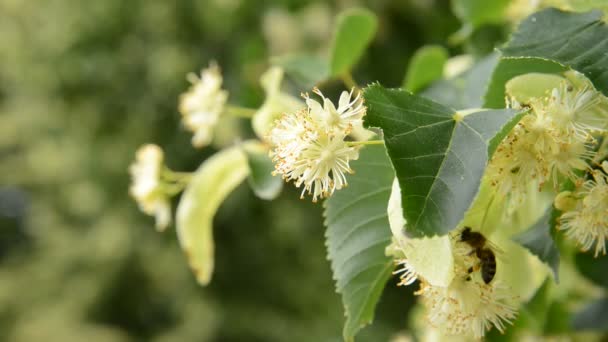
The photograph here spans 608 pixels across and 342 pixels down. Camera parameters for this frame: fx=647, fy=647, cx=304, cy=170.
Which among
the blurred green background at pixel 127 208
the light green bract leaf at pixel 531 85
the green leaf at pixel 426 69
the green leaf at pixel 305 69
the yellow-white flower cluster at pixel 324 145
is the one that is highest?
the blurred green background at pixel 127 208

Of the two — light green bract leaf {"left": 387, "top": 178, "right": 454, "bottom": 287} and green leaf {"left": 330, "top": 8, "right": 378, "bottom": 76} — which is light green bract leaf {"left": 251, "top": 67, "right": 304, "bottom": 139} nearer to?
green leaf {"left": 330, "top": 8, "right": 378, "bottom": 76}

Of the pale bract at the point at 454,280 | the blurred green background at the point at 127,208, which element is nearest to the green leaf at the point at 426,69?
the pale bract at the point at 454,280

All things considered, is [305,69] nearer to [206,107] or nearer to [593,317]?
[206,107]

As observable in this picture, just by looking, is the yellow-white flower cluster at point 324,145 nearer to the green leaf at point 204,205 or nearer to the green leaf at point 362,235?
the green leaf at point 362,235

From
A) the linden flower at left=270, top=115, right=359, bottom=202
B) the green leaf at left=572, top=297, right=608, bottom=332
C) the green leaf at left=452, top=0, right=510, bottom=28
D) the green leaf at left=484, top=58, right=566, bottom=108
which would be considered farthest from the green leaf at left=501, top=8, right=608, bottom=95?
the green leaf at left=572, top=297, right=608, bottom=332

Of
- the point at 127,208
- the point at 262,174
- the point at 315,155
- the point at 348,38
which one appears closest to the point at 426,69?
the point at 348,38

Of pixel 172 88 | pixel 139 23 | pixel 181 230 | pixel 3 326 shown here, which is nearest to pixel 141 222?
pixel 172 88
